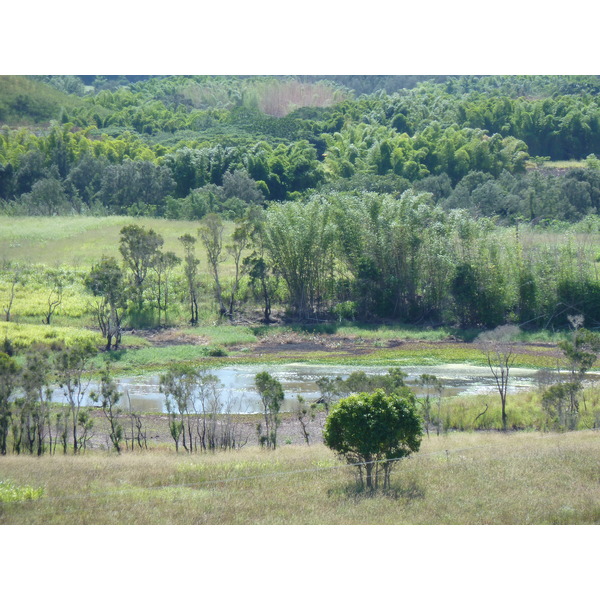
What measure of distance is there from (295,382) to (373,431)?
11667 millimetres

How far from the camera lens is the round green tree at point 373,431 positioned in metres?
10.5

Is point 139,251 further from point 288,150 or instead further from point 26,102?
point 288,150

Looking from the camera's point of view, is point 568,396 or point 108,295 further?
point 108,295

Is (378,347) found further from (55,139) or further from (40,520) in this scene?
(55,139)

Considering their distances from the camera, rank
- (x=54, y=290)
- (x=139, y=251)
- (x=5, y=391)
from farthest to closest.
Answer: (x=139, y=251) < (x=54, y=290) < (x=5, y=391)

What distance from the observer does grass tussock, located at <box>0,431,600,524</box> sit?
9.35 metres

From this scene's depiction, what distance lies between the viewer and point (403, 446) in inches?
432

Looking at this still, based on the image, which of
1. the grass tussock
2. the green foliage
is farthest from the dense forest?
the green foliage

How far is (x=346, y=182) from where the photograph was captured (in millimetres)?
47156

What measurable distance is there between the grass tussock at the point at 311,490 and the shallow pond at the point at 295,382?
7.97m

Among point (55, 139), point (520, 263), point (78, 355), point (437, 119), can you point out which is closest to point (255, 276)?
point (520, 263)

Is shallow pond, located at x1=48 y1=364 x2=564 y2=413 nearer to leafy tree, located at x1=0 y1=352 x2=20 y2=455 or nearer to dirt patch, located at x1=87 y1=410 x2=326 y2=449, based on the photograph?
dirt patch, located at x1=87 y1=410 x2=326 y2=449

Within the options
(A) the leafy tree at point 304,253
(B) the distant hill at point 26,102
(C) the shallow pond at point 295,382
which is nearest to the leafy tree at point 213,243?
(A) the leafy tree at point 304,253

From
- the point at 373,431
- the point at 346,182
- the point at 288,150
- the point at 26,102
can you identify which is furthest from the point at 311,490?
the point at 288,150
